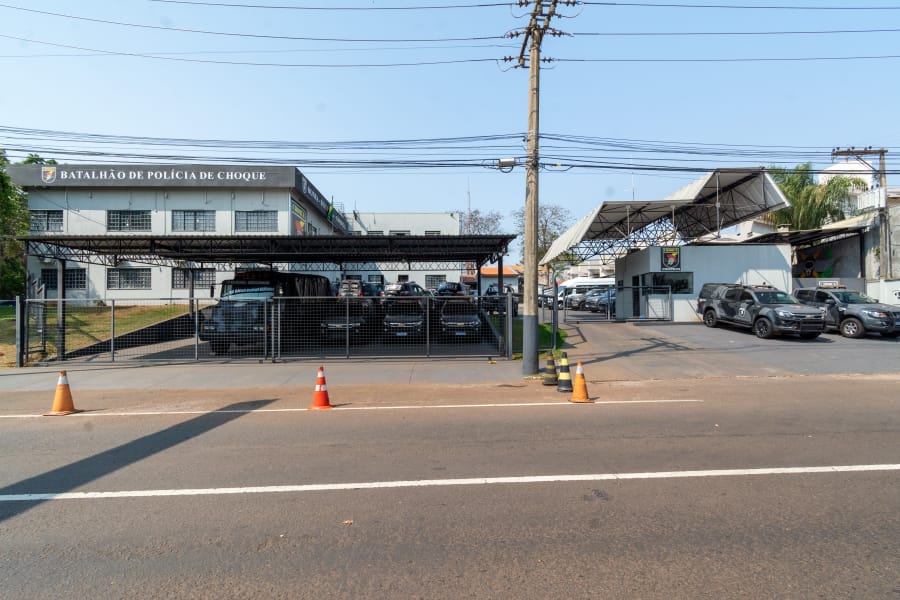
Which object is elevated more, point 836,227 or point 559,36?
point 559,36

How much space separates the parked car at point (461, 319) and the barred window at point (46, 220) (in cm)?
2946

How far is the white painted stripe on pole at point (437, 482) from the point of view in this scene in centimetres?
468

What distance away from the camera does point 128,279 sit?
3244 centimetres

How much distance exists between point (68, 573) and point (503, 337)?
12.1 m

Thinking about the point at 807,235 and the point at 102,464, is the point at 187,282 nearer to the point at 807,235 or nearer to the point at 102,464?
the point at 102,464

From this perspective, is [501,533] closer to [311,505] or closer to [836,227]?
[311,505]

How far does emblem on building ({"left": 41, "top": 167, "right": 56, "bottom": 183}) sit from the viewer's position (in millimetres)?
31359

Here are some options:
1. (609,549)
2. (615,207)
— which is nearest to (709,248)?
(615,207)

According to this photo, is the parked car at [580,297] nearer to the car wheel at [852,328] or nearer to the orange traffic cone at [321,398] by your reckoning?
the car wheel at [852,328]

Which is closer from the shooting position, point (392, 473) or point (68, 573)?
point (68, 573)

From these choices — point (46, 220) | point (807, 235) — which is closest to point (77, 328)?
point (46, 220)

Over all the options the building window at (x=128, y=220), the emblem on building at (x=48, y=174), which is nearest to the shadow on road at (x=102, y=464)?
the building window at (x=128, y=220)

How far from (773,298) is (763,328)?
147cm

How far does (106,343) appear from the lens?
51.3 feet
